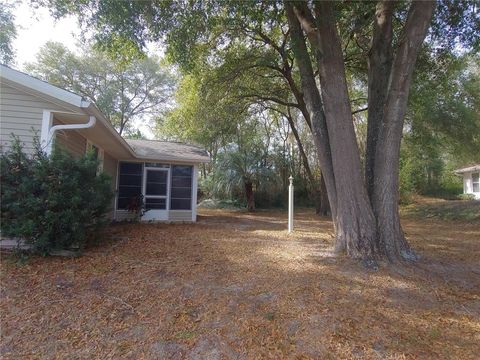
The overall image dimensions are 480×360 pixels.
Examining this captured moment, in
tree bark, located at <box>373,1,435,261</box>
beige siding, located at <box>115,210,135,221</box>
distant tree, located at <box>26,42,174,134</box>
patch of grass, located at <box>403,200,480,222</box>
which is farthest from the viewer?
distant tree, located at <box>26,42,174,134</box>

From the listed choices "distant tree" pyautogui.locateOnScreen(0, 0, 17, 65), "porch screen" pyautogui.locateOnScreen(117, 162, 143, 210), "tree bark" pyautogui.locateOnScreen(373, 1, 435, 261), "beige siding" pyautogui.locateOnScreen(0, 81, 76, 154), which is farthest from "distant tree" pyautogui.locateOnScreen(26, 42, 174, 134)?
"tree bark" pyautogui.locateOnScreen(373, 1, 435, 261)

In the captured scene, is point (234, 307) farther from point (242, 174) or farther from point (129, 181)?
point (242, 174)

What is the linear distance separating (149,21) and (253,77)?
548 centimetres

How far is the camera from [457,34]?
7266 millimetres

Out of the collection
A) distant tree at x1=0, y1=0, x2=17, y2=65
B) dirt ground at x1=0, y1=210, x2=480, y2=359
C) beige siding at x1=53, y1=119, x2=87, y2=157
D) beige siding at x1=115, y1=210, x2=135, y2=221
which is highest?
distant tree at x1=0, y1=0, x2=17, y2=65

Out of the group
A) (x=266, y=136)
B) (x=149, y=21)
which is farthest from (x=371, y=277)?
(x=266, y=136)

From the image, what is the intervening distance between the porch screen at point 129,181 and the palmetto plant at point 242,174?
589 centimetres

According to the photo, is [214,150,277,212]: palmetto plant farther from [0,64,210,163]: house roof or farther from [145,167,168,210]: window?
[145,167,168,210]: window

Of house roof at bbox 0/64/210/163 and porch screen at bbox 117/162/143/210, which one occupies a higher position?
house roof at bbox 0/64/210/163

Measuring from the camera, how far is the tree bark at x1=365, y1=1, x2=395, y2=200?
5.37 metres

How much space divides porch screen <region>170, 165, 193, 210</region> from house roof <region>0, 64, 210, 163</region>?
0.56m

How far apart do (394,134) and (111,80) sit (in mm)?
22292

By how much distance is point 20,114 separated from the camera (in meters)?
5.46

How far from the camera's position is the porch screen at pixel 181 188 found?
10.6 meters
